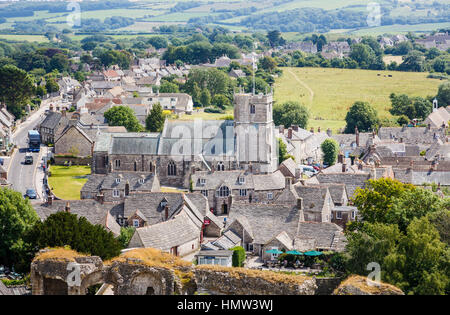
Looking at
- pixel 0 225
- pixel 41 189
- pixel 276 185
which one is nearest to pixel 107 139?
pixel 41 189

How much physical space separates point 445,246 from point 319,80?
141613 mm

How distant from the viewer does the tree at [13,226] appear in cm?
4747

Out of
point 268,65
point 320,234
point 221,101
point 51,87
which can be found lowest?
point 320,234

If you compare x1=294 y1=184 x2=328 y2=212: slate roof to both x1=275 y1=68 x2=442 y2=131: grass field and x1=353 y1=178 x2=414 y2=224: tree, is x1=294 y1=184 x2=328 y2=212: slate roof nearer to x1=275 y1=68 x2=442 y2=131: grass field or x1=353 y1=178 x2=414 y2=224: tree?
x1=353 y1=178 x2=414 y2=224: tree

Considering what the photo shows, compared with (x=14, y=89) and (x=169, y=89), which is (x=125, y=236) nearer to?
(x=14, y=89)

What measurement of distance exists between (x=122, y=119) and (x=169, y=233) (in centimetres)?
5022

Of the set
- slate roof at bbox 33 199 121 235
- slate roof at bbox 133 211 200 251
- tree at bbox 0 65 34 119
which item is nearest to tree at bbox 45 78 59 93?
tree at bbox 0 65 34 119

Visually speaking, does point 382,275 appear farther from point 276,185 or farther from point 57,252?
point 276,185

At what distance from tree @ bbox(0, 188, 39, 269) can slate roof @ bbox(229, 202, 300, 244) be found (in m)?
15.6

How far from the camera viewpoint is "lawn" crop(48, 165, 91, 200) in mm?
72100

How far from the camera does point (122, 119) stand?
101 metres

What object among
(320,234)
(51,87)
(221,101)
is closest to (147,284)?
(320,234)

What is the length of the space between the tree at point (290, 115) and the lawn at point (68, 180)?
35.5 metres
